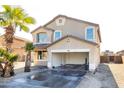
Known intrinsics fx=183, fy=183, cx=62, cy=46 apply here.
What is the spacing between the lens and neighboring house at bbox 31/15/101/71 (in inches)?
589

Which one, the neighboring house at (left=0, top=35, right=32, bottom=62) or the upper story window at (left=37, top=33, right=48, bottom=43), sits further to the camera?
the upper story window at (left=37, top=33, right=48, bottom=43)

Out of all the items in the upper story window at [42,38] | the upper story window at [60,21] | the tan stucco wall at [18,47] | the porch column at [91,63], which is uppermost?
the upper story window at [60,21]

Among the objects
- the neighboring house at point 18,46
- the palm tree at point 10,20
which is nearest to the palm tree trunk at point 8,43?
the palm tree at point 10,20

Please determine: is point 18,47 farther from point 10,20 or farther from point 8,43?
point 10,20

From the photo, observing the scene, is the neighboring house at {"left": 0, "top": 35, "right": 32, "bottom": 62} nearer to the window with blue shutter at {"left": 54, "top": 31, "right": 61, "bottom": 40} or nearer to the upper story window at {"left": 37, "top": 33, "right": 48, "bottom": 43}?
the upper story window at {"left": 37, "top": 33, "right": 48, "bottom": 43}

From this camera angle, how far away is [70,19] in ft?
53.8

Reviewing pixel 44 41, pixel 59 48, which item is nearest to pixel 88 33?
pixel 59 48

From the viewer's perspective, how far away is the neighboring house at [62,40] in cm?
1495

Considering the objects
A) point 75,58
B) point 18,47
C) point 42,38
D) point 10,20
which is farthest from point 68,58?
point 10,20

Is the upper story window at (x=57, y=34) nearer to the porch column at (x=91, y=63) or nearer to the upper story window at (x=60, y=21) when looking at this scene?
the upper story window at (x=60, y=21)

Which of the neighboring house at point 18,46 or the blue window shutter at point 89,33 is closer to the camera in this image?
the neighboring house at point 18,46

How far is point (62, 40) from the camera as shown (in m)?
15.0

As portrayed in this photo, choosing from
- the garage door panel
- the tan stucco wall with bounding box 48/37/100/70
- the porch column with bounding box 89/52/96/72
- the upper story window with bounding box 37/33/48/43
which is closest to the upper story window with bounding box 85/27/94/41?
the tan stucco wall with bounding box 48/37/100/70

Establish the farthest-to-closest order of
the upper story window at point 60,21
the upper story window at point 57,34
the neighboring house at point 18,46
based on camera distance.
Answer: the upper story window at point 57,34
the upper story window at point 60,21
the neighboring house at point 18,46
